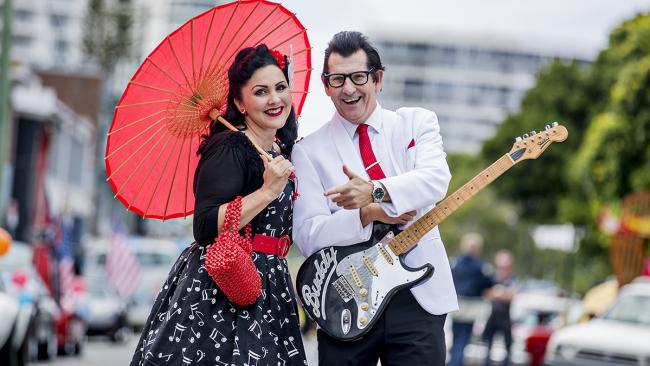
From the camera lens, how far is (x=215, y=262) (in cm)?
504

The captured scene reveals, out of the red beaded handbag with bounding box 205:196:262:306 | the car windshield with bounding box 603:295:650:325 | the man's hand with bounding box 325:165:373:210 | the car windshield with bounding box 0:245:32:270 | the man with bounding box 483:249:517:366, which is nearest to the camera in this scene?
the red beaded handbag with bounding box 205:196:262:306

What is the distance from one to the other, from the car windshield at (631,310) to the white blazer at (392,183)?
1189cm

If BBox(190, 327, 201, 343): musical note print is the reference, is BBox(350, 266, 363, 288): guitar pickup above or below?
above

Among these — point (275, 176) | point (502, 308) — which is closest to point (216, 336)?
point (275, 176)

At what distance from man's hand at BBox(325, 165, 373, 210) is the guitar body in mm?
236

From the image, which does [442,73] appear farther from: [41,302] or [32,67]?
[41,302]

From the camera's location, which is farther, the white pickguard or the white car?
the white car

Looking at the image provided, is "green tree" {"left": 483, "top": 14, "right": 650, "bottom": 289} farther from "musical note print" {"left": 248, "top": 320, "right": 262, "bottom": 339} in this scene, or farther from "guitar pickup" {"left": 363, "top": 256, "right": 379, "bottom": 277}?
"musical note print" {"left": 248, "top": 320, "right": 262, "bottom": 339}

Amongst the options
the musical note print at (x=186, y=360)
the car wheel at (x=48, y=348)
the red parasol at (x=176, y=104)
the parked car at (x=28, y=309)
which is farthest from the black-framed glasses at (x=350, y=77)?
the car wheel at (x=48, y=348)

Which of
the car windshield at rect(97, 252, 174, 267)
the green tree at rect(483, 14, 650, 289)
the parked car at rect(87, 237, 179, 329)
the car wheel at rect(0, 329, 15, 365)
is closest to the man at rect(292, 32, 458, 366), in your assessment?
the car wheel at rect(0, 329, 15, 365)

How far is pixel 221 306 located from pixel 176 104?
0.92m

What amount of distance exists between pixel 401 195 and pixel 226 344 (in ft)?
2.96

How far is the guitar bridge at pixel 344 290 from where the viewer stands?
535cm

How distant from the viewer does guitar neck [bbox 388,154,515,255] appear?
5367mm
